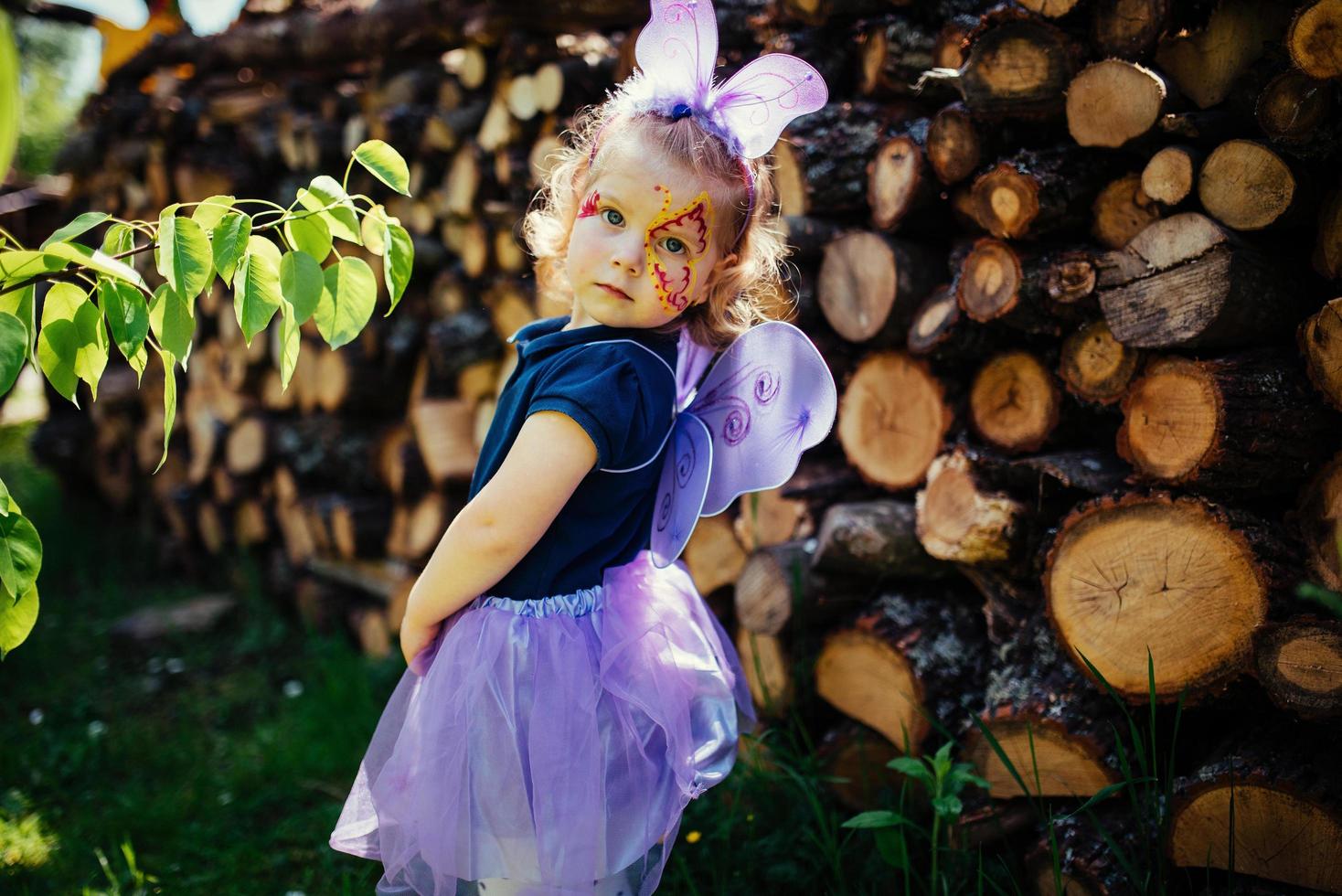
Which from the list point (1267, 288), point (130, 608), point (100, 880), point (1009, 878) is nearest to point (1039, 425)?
point (1267, 288)

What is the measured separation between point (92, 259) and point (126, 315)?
18 centimetres

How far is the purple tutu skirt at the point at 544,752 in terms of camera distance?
4.27ft

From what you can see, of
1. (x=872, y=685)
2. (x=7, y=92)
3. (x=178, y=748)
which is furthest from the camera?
(x=178, y=748)

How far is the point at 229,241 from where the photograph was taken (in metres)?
1.12

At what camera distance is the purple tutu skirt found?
1.30 m

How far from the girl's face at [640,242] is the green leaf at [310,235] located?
1.05ft

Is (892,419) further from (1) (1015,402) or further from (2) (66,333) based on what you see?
(2) (66,333)

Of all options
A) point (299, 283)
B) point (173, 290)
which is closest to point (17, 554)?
point (173, 290)

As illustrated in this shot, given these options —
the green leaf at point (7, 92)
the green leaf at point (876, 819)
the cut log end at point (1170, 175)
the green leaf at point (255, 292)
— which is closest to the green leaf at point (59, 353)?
the green leaf at point (255, 292)

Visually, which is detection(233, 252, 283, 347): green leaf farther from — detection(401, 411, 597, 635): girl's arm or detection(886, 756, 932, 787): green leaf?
detection(886, 756, 932, 787): green leaf

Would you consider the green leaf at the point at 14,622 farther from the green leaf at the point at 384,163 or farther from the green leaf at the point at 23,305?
the green leaf at the point at 384,163

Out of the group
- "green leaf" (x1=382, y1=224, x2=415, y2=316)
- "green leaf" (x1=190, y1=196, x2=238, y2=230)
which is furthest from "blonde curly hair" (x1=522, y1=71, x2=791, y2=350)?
"green leaf" (x1=190, y1=196, x2=238, y2=230)

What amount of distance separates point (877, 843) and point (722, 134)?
3.54 feet

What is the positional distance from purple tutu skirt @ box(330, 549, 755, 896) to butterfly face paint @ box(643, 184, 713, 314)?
1.34 ft
